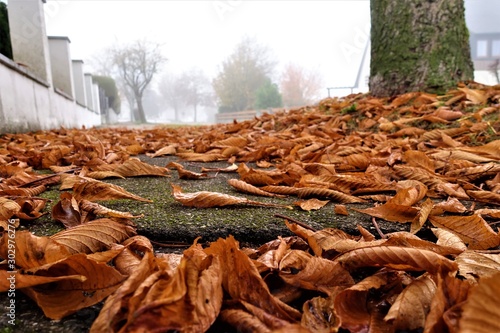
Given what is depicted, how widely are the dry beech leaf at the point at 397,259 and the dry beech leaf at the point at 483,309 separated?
0.51 ft

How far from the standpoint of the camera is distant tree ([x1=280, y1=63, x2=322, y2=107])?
4944cm

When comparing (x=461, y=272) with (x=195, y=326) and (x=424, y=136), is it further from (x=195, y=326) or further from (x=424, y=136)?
(x=424, y=136)

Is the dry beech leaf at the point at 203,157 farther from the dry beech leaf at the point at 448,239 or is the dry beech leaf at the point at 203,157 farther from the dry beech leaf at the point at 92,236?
the dry beech leaf at the point at 448,239

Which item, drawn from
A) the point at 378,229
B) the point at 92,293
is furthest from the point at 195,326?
the point at 378,229

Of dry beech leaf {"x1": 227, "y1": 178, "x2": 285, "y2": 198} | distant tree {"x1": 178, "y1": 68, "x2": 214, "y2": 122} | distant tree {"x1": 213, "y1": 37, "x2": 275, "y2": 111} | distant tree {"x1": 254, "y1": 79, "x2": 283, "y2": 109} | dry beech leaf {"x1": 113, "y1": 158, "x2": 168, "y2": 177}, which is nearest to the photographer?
dry beech leaf {"x1": 227, "y1": 178, "x2": 285, "y2": 198}

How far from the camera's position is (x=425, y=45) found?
332 cm

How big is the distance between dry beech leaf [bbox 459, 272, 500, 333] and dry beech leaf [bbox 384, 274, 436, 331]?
118 mm

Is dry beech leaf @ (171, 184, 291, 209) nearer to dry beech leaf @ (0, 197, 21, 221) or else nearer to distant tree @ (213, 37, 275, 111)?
dry beech leaf @ (0, 197, 21, 221)

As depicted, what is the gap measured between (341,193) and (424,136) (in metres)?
1.29

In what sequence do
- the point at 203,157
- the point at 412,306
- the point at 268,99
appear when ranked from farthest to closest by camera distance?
1. the point at 268,99
2. the point at 203,157
3. the point at 412,306

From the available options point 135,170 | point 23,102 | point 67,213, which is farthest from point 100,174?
point 23,102

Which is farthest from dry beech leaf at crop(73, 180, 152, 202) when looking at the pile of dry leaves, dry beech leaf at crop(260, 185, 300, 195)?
dry beech leaf at crop(260, 185, 300, 195)

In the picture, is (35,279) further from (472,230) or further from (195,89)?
(195,89)

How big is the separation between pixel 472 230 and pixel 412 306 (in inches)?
17.0
